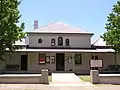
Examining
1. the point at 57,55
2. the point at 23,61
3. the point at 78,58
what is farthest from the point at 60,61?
the point at 23,61

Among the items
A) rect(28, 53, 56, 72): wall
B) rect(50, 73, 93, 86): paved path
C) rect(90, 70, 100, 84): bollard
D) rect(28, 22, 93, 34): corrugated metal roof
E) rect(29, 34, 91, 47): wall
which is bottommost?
rect(50, 73, 93, 86): paved path

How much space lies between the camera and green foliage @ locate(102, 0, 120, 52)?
2666 centimetres

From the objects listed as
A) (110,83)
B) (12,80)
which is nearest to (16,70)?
(12,80)

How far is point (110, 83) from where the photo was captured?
750 inches

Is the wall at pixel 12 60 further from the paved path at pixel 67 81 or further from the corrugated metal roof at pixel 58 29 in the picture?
the paved path at pixel 67 81

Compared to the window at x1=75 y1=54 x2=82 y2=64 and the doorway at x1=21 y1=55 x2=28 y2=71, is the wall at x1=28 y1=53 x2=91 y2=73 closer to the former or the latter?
Result: the window at x1=75 y1=54 x2=82 y2=64

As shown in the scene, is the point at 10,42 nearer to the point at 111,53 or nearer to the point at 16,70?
the point at 16,70

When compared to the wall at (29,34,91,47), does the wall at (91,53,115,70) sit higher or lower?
lower

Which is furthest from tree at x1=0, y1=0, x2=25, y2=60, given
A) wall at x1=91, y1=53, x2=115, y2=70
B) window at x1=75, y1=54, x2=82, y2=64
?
wall at x1=91, y1=53, x2=115, y2=70

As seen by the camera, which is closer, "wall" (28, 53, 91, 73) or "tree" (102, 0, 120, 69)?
"tree" (102, 0, 120, 69)

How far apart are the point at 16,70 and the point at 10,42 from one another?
6.07 meters

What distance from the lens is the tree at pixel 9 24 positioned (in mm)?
22641

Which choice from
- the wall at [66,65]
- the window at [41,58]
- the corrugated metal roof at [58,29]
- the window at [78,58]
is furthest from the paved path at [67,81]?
the corrugated metal roof at [58,29]

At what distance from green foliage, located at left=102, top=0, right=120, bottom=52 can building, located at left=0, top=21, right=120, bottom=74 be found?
316 cm
